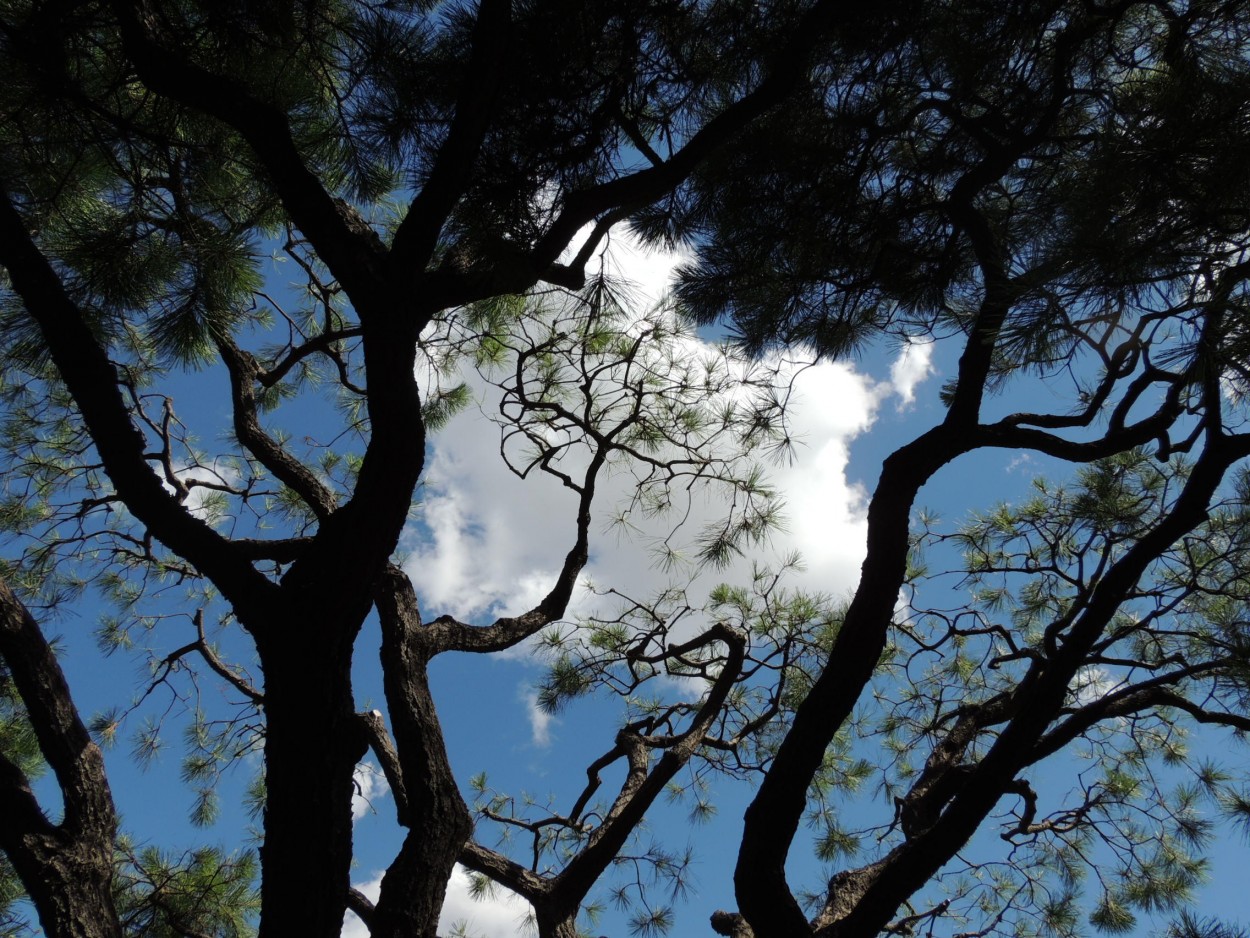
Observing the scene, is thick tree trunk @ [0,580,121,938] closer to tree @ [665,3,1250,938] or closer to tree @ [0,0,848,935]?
tree @ [0,0,848,935]

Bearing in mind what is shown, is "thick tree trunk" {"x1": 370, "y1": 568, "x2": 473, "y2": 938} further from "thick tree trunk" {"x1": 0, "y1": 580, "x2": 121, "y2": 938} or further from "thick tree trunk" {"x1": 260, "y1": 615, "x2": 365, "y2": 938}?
"thick tree trunk" {"x1": 0, "y1": 580, "x2": 121, "y2": 938}

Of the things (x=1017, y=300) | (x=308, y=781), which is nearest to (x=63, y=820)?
(x=308, y=781)

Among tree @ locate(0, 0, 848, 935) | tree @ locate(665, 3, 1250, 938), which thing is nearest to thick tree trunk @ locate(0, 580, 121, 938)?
tree @ locate(0, 0, 848, 935)

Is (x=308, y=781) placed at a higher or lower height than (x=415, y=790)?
lower

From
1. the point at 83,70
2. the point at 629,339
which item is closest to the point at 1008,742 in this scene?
the point at 629,339

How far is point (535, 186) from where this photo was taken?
63.8 inches

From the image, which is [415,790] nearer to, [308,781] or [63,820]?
[308,781]

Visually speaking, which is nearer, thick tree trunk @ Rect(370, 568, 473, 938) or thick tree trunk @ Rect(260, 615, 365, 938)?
thick tree trunk @ Rect(260, 615, 365, 938)

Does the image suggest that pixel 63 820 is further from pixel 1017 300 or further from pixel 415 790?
pixel 1017 300

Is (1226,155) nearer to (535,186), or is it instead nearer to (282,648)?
(535,186)

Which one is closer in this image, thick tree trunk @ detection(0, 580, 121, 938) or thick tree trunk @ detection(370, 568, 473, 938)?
thick tree trunk @ detection(0, 580, 121, 938)

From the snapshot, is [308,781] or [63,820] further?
[63,820]

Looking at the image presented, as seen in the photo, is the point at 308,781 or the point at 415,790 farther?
the point at 415,790

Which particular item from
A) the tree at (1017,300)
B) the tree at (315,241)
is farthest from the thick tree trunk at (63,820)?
the tree at (1017,300)
